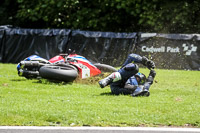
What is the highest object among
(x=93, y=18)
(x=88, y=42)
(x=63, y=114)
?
(x=93, y=18)

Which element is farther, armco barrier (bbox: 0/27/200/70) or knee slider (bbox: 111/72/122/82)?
armco barrier (bbox: 0/27/200/70)

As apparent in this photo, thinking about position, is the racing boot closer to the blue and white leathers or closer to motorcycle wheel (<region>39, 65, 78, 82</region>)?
the blue and white leathers

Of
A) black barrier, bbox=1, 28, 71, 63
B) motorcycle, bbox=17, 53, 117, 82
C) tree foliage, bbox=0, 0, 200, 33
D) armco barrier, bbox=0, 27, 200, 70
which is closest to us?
motorcycle, bbox=17, 53, 117, 82

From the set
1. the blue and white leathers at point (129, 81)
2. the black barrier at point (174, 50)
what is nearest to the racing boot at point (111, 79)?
the blue and white leathers at point (129, 81)

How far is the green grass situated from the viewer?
5402mm

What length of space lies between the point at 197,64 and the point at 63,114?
9.66 metres

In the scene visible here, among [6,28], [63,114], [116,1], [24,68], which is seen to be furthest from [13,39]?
[63,114]

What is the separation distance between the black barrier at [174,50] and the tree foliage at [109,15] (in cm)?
342

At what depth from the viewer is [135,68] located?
24.5 ft

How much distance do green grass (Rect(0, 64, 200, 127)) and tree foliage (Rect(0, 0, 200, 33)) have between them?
1024 centimetres

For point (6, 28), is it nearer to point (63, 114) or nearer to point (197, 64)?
point (197, 64)

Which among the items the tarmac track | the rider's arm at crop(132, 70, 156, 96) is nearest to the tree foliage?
the rider's arm at crop(132, 70, 156, 96)

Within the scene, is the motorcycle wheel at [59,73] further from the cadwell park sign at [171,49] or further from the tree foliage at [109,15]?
the tree foliage at [109,15]

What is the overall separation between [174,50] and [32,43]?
6.58m
